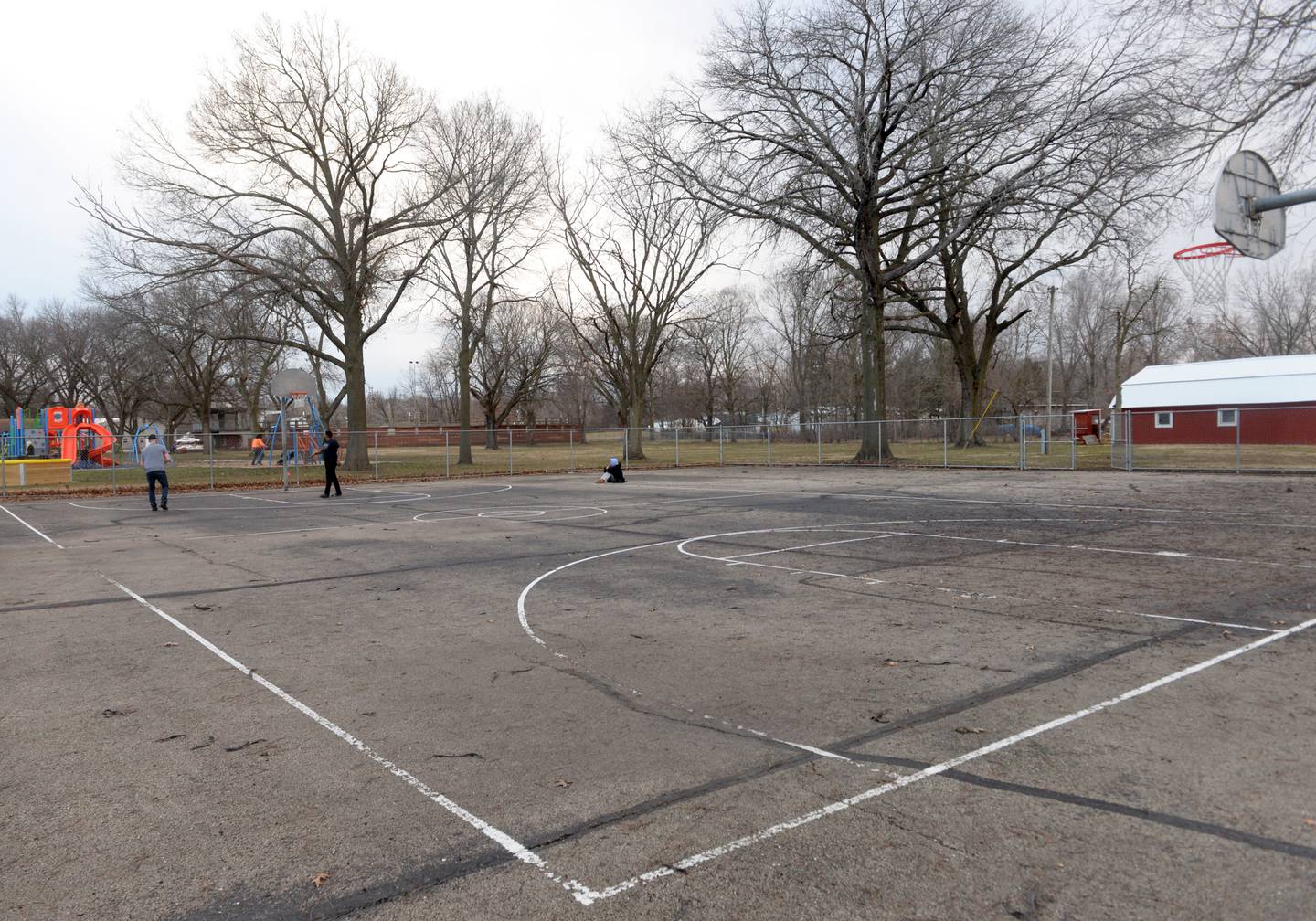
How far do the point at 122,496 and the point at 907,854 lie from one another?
99.8 feet

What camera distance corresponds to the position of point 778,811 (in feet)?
12.3

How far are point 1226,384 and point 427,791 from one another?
58.0 m

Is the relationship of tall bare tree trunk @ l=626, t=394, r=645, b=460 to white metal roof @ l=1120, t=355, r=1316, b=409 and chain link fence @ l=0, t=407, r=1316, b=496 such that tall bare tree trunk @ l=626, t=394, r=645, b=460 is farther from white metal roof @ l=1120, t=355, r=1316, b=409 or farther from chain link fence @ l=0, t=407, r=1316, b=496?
white metal roof @ l=1120, t=355, r=1316, b=409

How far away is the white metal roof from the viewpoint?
46.0m

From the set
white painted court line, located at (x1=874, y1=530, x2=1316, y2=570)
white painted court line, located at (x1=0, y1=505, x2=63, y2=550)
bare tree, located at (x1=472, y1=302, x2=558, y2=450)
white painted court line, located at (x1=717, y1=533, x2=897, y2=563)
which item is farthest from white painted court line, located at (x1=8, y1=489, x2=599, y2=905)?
bare tree, located at (x1=472, y1=302, x2=558, y2=450)

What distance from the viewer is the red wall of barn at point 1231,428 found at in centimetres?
4047

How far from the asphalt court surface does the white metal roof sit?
1770 inches

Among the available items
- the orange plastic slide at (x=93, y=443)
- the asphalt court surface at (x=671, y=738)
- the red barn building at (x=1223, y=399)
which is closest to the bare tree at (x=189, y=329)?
the orange plastic slide at (x=93, y=443)

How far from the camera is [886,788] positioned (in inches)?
158

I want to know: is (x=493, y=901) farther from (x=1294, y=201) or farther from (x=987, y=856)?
(x=1294, y=201)

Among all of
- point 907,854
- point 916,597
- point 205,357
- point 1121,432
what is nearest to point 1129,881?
point 907,854

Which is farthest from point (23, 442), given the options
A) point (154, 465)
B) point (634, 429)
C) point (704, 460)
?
point (704, 460)

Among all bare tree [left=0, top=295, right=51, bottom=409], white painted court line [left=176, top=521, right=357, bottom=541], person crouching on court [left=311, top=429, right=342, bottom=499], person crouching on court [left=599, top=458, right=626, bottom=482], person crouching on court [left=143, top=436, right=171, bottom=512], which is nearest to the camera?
white painted court line [left=176, top=521, right=357, bottom=541]

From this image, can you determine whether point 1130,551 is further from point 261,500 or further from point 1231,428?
point 1231,428
